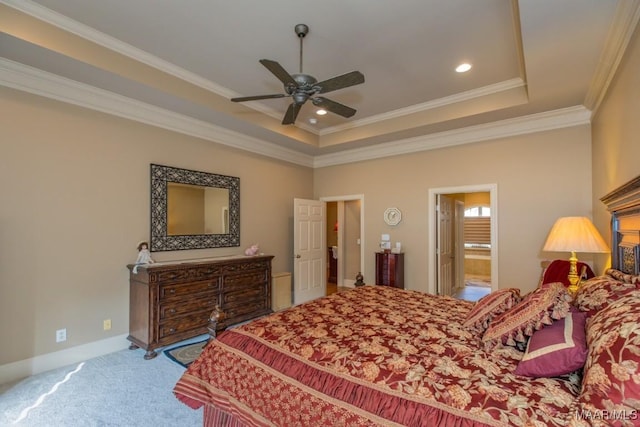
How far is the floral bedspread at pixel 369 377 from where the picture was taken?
118 centimetres

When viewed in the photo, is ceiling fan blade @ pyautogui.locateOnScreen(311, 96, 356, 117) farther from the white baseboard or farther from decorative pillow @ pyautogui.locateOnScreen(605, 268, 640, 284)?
the white baseboard

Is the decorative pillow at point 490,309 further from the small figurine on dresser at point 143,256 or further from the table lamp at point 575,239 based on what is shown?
the small figurine on dresser at point 143,256

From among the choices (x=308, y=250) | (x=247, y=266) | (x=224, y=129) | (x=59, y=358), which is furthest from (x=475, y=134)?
(x=59, y=358)

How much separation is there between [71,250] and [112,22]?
224 cm

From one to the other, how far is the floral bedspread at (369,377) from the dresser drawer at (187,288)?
1707 millimetres

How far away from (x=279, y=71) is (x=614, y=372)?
244 centimetres

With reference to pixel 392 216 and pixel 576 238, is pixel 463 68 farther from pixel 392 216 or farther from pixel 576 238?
pixel 392 216

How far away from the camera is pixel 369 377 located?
1407mm

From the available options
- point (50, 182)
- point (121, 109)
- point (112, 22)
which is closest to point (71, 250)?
point (50, 182)

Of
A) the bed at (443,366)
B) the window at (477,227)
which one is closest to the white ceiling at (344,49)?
the bed at (443,366)

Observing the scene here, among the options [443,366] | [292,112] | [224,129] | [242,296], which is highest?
[224,129]

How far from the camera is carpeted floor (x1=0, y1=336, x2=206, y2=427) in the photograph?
2205 mm

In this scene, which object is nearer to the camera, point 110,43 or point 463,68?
point 110,43

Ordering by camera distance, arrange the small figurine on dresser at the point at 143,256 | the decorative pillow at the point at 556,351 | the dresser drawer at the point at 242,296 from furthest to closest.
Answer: the dresser drawer at the point at 242,296 < the small figurine on dresser at the point at 143,256 < the decorative pillow at the point at 556,351
